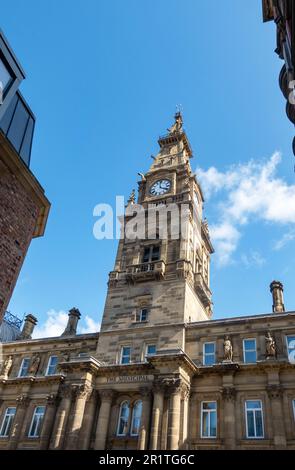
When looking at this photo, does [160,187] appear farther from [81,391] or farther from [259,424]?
[259,424]

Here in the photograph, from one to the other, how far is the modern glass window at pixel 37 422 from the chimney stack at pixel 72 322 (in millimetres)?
8254

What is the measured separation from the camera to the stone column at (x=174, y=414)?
25469mm

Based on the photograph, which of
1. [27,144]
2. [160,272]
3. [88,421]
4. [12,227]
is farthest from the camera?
[160,272]

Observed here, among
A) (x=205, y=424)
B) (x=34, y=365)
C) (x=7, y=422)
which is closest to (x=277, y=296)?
(x=205, y=424)

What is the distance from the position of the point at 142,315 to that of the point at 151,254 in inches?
267

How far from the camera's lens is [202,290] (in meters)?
39.4

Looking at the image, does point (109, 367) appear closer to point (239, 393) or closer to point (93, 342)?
point (93, 342)

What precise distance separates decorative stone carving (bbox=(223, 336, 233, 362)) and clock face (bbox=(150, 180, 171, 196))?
1994 centimetres

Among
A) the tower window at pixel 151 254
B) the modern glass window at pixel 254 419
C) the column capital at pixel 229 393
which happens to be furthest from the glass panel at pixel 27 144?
the tower window at pixel 151 254

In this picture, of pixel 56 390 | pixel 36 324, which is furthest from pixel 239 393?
pixel 36 324

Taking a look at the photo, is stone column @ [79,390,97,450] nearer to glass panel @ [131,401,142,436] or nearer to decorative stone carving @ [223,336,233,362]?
glass panel @ [131,401,142,436]

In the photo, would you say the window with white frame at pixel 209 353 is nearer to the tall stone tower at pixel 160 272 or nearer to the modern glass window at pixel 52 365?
the tall stone tower at pixel 160 272

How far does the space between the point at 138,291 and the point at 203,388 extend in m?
10.9

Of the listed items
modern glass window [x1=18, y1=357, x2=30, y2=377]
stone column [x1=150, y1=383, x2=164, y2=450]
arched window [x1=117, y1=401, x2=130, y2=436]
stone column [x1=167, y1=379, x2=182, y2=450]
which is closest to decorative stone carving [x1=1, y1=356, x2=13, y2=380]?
modern glass window [x1=18, y1=357, x2=30, y2=377]
